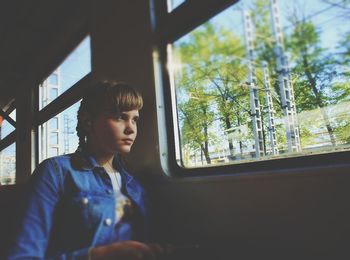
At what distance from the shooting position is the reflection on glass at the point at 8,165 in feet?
15.3

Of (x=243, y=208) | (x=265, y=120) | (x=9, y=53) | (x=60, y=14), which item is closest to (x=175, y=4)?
(x=265, y=120)

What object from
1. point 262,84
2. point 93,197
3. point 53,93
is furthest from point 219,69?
point 53,93

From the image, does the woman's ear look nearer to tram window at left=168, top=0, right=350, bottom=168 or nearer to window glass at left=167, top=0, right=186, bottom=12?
tram window at left=168, top=0, right=350, bottom=168

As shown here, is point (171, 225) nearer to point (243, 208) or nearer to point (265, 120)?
point (243, 208)

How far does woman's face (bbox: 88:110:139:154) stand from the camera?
3.83 ft

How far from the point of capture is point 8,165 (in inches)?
193

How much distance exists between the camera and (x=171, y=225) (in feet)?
4.58

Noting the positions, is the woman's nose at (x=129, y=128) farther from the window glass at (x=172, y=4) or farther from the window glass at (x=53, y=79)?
the window glass at (x=53, y=79)

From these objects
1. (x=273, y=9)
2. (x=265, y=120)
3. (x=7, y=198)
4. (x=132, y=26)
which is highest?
(x=132, y=26)

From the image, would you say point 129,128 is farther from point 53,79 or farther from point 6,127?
point 6,127

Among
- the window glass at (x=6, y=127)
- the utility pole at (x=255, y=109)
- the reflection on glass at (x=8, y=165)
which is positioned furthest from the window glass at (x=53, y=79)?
the utility pole at (x=255, y=109)

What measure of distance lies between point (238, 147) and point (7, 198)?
1.14 m

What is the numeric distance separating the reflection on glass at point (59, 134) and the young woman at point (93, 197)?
102cm

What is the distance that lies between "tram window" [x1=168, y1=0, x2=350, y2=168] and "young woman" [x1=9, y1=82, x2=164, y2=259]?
381 millimetres
